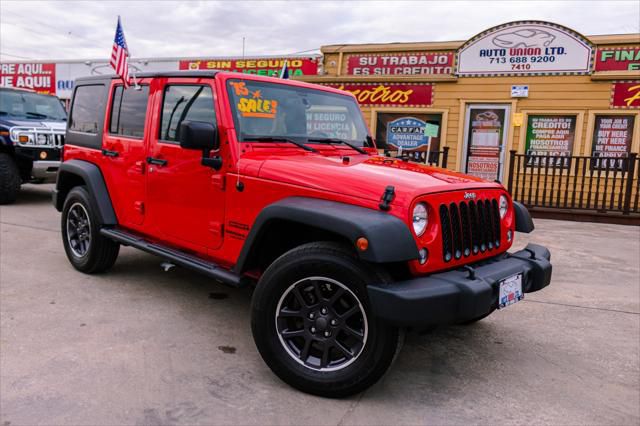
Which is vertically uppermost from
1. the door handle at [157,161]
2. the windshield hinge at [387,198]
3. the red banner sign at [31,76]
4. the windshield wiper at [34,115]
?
the red banner sign at [31,76]

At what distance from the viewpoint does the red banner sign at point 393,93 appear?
39.5 ft

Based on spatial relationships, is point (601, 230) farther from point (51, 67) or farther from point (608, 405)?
Answer: point (51, 67)

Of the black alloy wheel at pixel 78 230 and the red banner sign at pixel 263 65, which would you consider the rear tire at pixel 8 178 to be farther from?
the red banner sign at pixel 263 65

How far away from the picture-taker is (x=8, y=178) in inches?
331

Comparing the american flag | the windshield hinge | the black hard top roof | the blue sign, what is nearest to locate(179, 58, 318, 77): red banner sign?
the blue sign

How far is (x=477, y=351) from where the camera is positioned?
345 centimetres

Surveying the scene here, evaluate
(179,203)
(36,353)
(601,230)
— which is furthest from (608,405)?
(601,230)

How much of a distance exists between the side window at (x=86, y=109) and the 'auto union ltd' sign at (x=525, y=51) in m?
8.92

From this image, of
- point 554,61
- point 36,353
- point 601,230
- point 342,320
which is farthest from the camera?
point 554,61

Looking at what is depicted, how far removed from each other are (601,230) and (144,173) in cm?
777

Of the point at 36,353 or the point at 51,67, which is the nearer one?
the point at 36,353

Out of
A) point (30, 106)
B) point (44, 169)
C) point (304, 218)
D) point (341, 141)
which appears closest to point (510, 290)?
point (304, 218)

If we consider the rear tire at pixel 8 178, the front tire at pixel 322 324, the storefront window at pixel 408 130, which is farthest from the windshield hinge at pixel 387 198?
the storefront window at pixel 408 130

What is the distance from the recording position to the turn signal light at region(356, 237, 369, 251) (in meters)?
2.41
